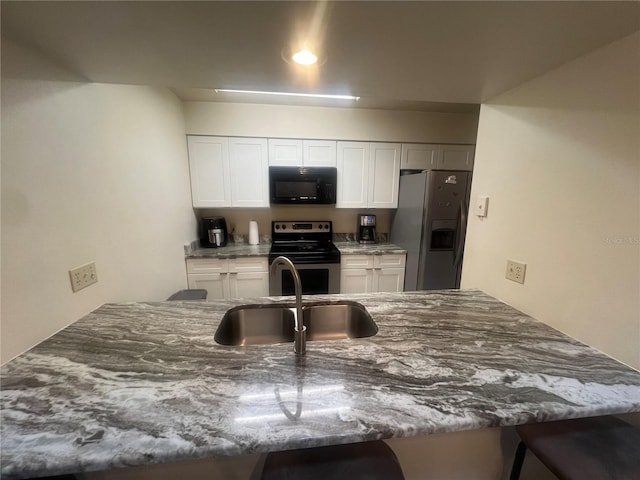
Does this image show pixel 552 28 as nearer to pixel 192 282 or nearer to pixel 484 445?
pixel 484 445

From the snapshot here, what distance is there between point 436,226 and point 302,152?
5.53 feet

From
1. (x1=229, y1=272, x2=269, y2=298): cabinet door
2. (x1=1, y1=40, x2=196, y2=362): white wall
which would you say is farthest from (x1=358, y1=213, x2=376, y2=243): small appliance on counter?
(x1=1, y1=40, x2=196, y2=362): white wall

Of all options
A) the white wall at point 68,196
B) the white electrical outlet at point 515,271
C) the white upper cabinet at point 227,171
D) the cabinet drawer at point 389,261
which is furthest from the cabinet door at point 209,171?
the white electrical outlet at point 515,271

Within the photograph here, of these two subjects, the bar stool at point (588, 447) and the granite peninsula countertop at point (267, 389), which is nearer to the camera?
the granite peninsula countertop at point (267, 389)

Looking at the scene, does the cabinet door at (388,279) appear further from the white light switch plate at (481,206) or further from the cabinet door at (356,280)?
the white light switch plate at (481,206)

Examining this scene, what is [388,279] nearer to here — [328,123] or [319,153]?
[319,153]

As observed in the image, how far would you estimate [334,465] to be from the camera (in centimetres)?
75

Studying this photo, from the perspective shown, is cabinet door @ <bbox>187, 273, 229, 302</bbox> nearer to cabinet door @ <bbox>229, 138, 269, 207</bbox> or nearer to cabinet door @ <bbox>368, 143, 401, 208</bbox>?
cabinet door @ <bbox>229, 138, 269, 207</bbox>

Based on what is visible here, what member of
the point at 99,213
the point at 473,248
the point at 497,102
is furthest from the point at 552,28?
the point at 99,213

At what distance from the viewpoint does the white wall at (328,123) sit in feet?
8.67

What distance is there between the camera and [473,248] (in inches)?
62.4

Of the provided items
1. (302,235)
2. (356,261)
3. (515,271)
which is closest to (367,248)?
(356,261)

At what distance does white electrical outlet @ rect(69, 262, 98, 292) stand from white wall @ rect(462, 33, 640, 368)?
7.02ft

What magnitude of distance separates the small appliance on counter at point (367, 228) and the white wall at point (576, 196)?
6.03 ft
